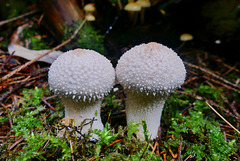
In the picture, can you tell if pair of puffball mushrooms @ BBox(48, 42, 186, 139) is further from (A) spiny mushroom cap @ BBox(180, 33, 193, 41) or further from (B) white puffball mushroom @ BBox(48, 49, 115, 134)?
(A) spiny mushroom cap @ BBox(180, 33, 193, 41)

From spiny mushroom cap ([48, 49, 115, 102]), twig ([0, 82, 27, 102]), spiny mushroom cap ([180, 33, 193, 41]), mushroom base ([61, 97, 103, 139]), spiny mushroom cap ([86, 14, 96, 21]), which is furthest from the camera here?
spiny mushroom cap ([180, 33, 193, 41])

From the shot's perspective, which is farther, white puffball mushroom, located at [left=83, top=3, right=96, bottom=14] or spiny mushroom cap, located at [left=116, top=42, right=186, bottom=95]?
white puffball mushroom, located at [left=83, top=3, right=96, bottom=14]

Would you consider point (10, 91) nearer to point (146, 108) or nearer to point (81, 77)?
point (81, 77)

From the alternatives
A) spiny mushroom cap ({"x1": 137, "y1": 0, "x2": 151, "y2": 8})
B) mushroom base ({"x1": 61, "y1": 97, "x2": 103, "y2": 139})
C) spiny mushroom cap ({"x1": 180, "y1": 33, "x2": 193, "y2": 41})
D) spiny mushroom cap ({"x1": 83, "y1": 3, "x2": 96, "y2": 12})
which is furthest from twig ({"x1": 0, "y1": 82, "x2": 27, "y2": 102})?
spiny mushroom cap ({"x1": 180, "y1": 33, "x2": 193, "y2": 41})

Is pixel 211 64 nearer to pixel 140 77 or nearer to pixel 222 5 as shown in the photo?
pixel 222 5

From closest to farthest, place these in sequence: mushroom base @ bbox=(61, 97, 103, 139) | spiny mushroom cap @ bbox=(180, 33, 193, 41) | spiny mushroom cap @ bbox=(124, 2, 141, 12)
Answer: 1. mushroom base @ bbox=(61, 97, 103, 139)
2. spiny mushroom cap @ bbox=(124, 2, 141, 12)
3. spiny mushroom cap @ bbox=(180, 33, 193, 41)

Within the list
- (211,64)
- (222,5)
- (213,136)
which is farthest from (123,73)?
(222,5)

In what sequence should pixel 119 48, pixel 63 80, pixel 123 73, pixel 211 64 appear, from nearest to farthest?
pixel 63 80 → pixel 123 73 → pixel 119 48 → pixel 211 64
